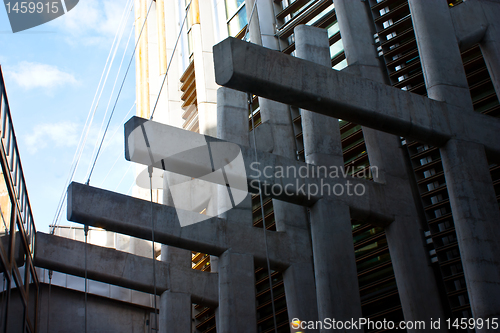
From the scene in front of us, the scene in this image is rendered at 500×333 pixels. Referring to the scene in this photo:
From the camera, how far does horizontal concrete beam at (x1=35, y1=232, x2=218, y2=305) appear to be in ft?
52.9

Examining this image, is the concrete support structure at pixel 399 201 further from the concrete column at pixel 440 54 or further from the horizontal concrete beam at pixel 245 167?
the concrete column at pixel 440 54

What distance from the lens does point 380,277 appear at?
13.6 meters

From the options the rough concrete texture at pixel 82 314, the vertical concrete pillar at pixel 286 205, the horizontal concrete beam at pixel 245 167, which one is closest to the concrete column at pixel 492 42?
the horizontal concrete beam at pixel 245 167

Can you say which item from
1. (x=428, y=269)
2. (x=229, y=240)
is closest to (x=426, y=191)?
(x=428, y=269)

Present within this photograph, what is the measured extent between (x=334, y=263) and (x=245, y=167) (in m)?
2.48

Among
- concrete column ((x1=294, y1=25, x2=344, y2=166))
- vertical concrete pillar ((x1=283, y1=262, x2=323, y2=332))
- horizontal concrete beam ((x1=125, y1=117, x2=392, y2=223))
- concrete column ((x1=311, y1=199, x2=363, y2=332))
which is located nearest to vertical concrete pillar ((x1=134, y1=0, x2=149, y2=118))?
concrete column ((x1=294, y1=25, x2=344, y2=166))

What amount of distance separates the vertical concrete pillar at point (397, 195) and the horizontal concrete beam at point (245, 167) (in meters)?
0.57

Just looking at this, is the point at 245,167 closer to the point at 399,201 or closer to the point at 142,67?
the point at 399,201

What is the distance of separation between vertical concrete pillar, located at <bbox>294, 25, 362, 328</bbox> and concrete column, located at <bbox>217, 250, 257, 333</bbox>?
3049mm

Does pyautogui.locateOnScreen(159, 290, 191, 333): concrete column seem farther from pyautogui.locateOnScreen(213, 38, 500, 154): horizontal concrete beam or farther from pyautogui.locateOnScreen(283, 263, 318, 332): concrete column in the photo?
pyautogui.locateOnScreen(213, 38, 500, 154): horizontal concrete beam

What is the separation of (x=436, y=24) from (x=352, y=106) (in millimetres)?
2684

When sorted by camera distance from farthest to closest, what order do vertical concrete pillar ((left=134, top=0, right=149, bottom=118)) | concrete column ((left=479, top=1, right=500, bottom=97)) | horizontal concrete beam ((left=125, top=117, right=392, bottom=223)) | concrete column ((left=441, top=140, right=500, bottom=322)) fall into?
vertical concrete pillar ((left=134, top=0, right=149, bottom=118)) < horizontal concrete beam ((left=125, top=117, right=392, bottom=223)) < concrete column ((left=479, top=1, right=500, bottom=97)) < concrete column ((left=441, top=140, right=500, bottom=322))

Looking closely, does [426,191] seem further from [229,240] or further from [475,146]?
[229,240]

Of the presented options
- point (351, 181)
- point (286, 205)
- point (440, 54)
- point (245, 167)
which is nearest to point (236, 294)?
point (286, 205)
